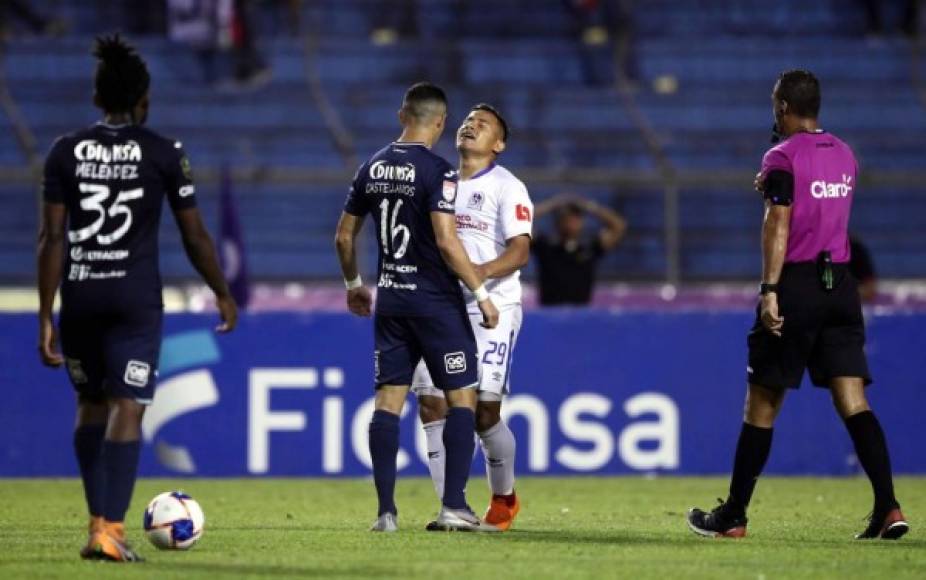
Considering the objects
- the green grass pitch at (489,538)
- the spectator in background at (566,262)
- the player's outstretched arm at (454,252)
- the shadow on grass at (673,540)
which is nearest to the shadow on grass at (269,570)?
the green grass pitch at (489,538)

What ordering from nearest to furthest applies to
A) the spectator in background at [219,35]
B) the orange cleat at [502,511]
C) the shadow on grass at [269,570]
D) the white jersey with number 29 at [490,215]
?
1. the shadow on grass at [269,570]
2. the orange cleat at [502,511]
3. the white jersey with number 29 at [490,215]
4. the spectator in background at [219,35]

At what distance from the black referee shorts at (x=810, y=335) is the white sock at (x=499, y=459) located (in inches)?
52.5

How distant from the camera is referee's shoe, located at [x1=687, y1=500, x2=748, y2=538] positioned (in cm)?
856

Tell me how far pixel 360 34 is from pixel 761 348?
13.5 metres

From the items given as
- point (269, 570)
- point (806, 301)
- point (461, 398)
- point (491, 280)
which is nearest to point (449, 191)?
point (491, 280)

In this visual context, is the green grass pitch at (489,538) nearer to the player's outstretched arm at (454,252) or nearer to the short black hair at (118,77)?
the player's outstretched arm at (454,252)

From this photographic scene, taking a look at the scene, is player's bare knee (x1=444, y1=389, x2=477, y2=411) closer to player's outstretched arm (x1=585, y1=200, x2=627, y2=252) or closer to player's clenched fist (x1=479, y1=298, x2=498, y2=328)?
player's clenched fist (x1=479, y1=298, x2=498, y2=328)

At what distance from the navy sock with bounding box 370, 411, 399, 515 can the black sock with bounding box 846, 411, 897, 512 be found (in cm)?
210

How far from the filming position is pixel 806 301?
841 centimetres

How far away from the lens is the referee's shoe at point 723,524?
8.56 metres

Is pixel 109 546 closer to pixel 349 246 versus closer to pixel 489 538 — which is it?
pixel 489 538

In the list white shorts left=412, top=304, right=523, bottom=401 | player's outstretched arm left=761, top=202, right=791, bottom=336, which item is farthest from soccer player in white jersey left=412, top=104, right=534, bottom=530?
player's outstretched arm left=761, top=202, right=791, bottom=336

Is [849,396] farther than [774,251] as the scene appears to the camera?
Yes

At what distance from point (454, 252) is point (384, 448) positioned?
38.1 inches
